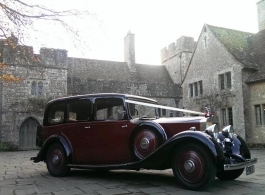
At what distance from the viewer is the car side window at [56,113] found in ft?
21.6

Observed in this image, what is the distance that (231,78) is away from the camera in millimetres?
17891

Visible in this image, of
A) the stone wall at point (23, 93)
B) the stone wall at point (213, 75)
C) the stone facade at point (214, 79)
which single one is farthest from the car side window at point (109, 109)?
the stone wall at point (23, 93)

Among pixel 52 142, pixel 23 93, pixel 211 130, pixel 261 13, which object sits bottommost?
pixel 52 142

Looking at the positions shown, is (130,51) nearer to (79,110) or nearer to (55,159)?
(79,110)

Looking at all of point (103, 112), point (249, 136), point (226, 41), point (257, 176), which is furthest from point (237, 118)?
point (103, 112)

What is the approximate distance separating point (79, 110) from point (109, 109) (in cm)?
80

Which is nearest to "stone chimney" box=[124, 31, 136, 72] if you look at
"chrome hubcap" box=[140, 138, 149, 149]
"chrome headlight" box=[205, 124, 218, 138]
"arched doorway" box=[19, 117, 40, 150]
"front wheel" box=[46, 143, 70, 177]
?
"arched doorway" box=[19, 117, 40, 150]

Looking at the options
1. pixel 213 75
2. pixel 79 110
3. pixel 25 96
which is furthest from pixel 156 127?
pixel 25 96

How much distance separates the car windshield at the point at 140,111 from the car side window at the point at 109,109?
207mm

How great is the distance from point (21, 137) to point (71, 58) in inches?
374

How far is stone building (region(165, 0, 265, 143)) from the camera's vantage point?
1677 cm

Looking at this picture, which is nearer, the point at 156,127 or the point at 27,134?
the point at 156,127

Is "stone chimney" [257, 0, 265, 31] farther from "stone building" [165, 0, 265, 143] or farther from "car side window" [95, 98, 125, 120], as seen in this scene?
"car side window" [95, 98, 125, 120]

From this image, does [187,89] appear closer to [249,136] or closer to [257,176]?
[249,136]
